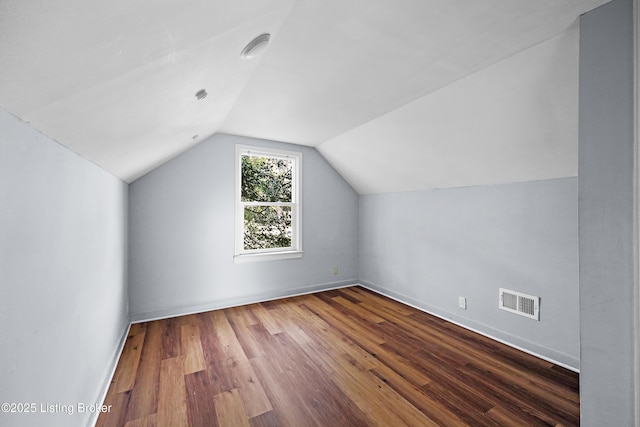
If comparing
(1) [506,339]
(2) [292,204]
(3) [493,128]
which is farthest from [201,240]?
(1) [506,339]

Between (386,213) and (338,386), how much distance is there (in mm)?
2636

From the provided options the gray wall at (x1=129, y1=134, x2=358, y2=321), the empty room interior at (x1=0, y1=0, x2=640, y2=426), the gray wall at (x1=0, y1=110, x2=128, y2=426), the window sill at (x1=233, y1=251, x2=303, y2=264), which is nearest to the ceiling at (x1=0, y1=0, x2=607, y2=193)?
the empty room interior at (x1=0, y1=0, x2=640, y2=426)

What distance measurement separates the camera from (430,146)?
2752 millimetres

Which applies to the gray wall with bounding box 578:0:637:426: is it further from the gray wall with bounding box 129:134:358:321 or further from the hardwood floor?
the gray wall with bounding box 129:134:358:321

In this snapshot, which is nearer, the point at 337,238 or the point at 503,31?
the point at 503,31

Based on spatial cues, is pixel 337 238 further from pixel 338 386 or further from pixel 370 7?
pixel 370 7

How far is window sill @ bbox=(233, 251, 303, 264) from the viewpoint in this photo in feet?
12.0

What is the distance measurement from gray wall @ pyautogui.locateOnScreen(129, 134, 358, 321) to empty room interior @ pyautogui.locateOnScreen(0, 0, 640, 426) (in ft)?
0.09

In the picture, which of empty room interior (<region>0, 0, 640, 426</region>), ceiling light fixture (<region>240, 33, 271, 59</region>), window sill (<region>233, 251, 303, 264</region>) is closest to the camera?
empty room interior (<region>0, 0, 640, 426</region>)

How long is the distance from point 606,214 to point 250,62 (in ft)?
6.65

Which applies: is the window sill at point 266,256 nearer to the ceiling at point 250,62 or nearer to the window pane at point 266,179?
the window pane at point 266,179

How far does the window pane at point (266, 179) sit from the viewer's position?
12.6ft

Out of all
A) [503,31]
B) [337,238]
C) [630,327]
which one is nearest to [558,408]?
[630,327]

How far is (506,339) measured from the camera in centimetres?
263
